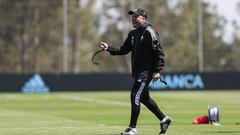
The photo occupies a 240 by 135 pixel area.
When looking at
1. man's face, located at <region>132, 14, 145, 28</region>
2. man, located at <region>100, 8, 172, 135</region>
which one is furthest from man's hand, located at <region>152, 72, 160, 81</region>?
man's face, located at <region>132, 14, 145, 28</region>

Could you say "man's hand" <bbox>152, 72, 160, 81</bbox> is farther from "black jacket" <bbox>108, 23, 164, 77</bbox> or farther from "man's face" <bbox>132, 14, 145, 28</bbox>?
"man's face" <bbox>132, 14, 145, 28</bbox>

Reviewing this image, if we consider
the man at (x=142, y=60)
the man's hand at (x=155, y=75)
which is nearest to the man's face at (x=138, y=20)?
the man at (x=142, y=60)

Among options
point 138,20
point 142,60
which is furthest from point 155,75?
point 138,20

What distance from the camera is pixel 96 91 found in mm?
52125

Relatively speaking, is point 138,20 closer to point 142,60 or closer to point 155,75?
point 142,60

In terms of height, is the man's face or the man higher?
the man's face

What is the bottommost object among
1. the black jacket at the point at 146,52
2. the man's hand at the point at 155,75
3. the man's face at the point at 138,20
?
the man's hand at the point at 155,75

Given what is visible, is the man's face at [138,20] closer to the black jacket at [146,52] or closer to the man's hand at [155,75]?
the black jacket at [146,52]

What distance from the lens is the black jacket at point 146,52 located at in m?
15.9

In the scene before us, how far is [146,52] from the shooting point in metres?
16.0

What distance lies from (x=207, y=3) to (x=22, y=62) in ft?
84.0

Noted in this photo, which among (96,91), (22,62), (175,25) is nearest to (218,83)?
(96,91)

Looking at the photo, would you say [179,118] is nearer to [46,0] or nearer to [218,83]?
[218,83]

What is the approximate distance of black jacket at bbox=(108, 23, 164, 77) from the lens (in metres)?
15.9
